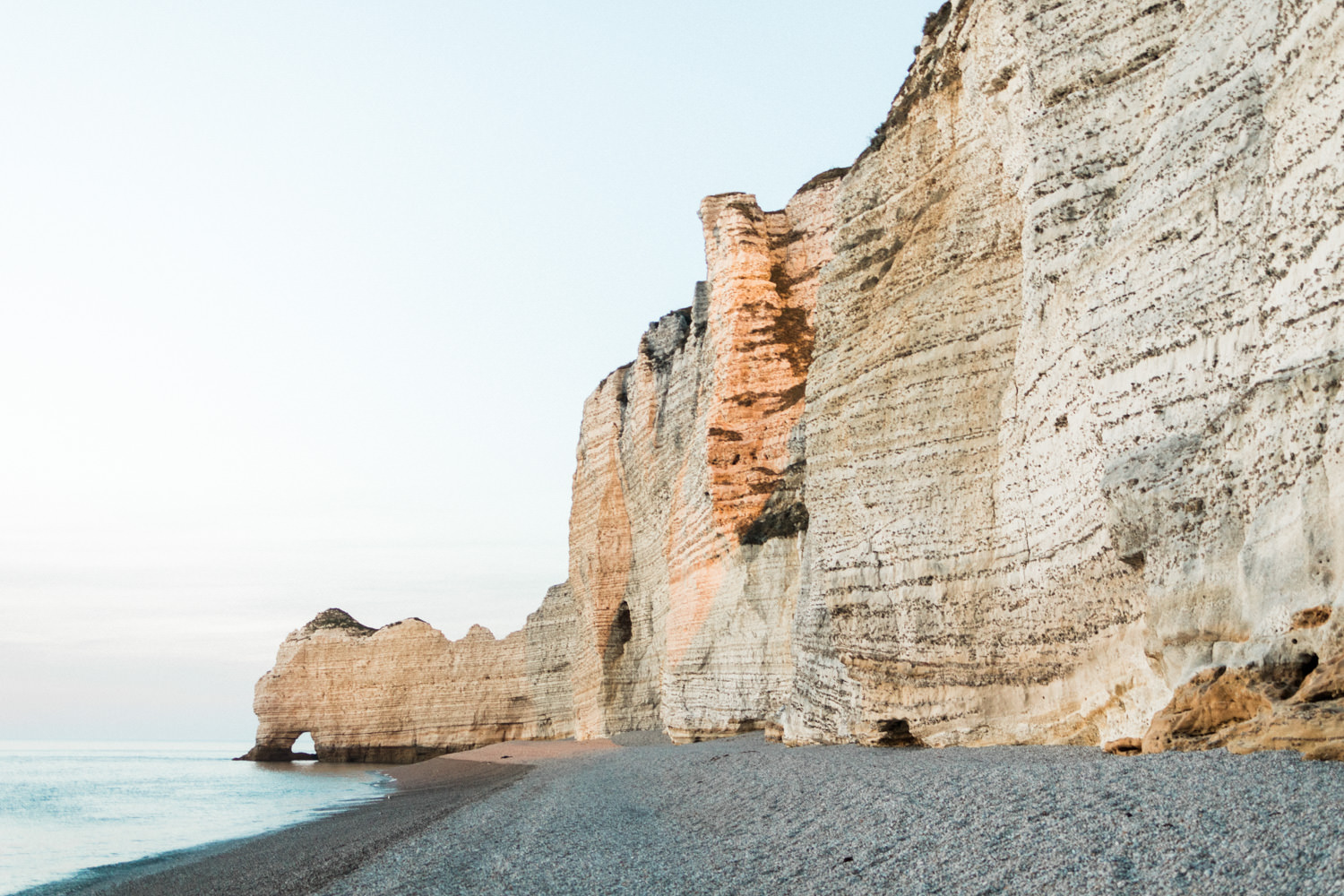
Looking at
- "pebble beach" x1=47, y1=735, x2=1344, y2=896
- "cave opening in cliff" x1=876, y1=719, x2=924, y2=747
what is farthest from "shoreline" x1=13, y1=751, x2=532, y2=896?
"cave opening in cliff" x1=876, y1=719, x2=924, y2=747

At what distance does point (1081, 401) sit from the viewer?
7.25 metres

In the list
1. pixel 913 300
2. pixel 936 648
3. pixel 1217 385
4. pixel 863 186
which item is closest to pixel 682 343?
pixel 863 186

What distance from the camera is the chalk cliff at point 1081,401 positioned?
199 inches

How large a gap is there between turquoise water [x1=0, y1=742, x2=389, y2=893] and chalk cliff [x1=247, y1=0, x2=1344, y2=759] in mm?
8427

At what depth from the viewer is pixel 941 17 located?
11609mm

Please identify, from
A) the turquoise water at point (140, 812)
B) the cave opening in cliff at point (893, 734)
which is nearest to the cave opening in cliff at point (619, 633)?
the turquoise water at point (140, 812)

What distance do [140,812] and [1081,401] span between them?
19.9 m

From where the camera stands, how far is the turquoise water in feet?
40.1

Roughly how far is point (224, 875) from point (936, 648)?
273 inches

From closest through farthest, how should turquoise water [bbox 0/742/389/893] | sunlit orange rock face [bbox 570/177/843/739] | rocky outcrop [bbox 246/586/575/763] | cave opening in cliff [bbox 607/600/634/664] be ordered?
turquoise water [bbox 0/742/389/893]
sunlit orange rock face [bbox 570/177/843/739]
cave opening in cliff [bbox 607/600/634/664]
rocky outcrop [bbox 246/586/575/763]

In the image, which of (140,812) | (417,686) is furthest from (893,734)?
(417,686)

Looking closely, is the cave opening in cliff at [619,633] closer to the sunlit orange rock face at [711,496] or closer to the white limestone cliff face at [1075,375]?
the sunlit orange rock face at [711,496]

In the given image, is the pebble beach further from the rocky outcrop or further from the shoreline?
the rocky outcrop

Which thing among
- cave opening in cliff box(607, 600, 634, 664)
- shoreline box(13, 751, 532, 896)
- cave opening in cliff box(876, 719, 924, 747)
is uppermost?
cave opening in cliff box(607, 600, 634, 664)
